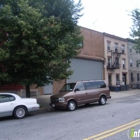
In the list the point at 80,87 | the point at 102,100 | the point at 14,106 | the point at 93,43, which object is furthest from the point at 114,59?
the point at 14,106

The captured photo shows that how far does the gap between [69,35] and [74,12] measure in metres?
1.70

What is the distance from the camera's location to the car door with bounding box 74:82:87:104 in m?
13.3

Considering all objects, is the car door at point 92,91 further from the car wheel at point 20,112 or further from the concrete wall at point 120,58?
the concrete wall at point 120,58

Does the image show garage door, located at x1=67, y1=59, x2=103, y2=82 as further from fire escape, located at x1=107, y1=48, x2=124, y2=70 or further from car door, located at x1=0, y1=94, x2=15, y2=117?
car door, located at x1=0, y1=94, x2=15, y2=117

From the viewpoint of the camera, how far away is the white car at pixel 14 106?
10.1 metres

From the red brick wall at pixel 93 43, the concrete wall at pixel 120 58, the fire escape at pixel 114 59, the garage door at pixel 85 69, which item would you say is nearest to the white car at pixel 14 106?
the garage door at pixel 85 69

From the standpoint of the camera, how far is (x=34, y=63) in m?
11.9

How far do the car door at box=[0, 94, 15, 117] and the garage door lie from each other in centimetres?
1434

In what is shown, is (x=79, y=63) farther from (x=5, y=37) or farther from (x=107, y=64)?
(x=5, y=37)

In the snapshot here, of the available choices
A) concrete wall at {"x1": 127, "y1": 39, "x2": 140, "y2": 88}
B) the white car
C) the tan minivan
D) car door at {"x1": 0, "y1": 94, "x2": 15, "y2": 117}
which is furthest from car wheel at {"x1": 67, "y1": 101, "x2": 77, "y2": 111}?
concrete wall at {"x1": 127, "y1": 39, "x2": 140, "y2": 88}

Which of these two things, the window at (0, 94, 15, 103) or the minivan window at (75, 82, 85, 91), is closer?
the window at (0, 94, 15, 103)

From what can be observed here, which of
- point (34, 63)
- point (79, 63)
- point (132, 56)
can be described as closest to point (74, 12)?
point (34, 63)

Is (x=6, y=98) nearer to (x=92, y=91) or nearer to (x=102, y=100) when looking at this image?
(x=92, y=91)

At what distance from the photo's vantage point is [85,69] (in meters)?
27.5
